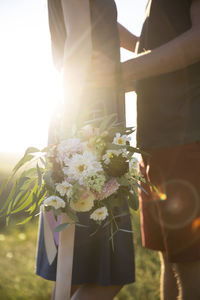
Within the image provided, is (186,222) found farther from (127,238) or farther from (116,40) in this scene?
(116,40)

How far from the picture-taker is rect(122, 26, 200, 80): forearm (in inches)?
52.7

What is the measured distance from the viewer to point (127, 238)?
4.65 ft

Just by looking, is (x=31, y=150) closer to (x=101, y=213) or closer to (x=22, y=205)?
(x=22, y=205)

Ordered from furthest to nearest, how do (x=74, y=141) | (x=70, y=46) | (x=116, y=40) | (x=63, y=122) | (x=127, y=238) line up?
(x=116, y=40), (x=127, y=238), (x=70, y=46), (x=63, y=122), (x=74, y=141)

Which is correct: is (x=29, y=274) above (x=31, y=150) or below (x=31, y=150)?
below

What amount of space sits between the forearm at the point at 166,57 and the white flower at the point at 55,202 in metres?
0.72

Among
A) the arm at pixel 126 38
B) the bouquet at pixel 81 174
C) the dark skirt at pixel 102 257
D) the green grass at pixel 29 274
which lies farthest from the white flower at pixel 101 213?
the green grass at pixel 29 274

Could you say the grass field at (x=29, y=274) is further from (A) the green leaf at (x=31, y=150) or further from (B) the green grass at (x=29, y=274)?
(A) the green leaf at (x=31, y=150)

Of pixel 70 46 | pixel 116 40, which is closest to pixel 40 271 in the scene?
pixel 70 46

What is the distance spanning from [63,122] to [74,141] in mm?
190

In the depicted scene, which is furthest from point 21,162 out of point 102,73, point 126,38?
point 126,38

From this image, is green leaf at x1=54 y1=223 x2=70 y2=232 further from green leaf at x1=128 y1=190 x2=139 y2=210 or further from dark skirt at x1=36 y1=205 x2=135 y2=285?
dark skirt at x1=36 y1=205 x2=135 y2=285

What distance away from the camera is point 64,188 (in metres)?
0.99

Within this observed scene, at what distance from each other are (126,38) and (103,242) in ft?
6.07
